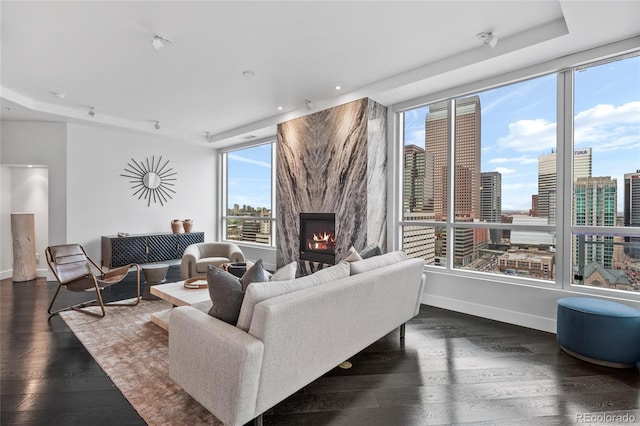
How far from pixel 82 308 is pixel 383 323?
3700mm

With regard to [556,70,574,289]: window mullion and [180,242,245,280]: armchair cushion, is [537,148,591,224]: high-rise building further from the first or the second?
[180,242,245,280]: armchair cushion

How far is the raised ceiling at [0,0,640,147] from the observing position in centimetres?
262

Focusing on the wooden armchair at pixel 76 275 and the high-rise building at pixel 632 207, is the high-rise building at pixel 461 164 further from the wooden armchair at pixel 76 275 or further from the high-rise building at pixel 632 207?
the wooden armchair at pixel 76 275

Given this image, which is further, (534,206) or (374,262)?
(534,206)

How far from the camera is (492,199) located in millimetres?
3832

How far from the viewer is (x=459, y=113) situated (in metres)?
4.10

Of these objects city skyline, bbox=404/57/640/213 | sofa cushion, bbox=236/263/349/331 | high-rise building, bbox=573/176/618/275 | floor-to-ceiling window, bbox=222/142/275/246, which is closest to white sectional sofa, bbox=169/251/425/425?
sofa cushion, bbox=236/263/349/331

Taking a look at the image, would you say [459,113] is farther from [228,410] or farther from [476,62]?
[228,410]

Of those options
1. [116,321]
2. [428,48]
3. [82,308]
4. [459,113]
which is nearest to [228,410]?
[116,321]

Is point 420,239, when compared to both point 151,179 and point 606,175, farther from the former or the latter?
point 151,179

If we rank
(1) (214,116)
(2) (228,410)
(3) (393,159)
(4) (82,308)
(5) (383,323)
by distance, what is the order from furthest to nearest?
(1) (214,116) < (3) (393,159) < (4) (82,308) < (5) (383,323) < (2) (228,410)

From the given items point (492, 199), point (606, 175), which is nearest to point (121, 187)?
point (492, 199)

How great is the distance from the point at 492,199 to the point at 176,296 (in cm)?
381

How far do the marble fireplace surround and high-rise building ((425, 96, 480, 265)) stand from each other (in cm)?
75
